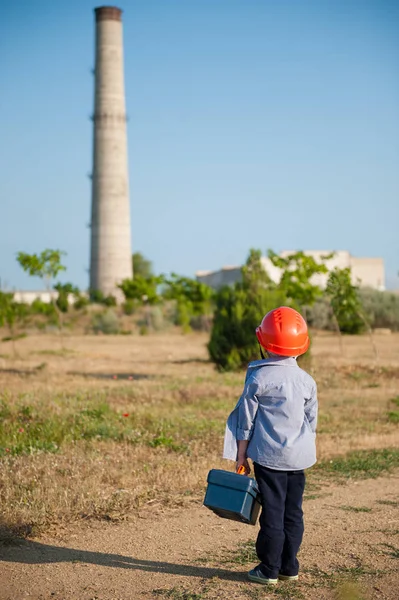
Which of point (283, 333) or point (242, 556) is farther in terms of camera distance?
point (242, 556)

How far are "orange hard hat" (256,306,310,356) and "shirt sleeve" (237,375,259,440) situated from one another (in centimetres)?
24

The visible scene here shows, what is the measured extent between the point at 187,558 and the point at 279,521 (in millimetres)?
942

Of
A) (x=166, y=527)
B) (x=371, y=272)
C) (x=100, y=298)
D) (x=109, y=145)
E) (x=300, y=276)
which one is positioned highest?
(x=109, y=145)

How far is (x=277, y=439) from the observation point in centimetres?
470

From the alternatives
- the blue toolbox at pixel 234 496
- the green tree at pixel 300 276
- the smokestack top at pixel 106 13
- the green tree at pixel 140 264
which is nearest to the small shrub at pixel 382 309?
the green tree at pixel 300 276

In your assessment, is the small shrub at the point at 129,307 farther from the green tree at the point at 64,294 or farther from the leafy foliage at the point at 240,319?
the leafy foliage at the point at 240,319

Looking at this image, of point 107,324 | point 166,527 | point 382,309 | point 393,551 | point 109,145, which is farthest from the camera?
point 109,145

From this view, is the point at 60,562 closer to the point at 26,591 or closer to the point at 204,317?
the point at 26,591

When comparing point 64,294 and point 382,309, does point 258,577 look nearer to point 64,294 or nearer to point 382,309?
point 382,309

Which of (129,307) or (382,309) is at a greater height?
(129,307)

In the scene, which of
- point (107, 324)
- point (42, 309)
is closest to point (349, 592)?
point (107, 324)

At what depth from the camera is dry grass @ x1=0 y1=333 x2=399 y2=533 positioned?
6590 millimetres

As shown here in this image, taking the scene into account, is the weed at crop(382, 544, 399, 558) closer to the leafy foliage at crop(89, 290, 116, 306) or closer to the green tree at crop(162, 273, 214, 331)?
the green tree at crop(162, 273, 214, 331)

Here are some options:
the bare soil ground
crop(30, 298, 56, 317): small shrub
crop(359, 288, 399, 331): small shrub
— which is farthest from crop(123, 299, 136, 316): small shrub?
the bare soil ground
